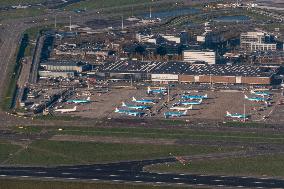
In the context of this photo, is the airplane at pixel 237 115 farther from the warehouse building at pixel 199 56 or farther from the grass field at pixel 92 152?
the warehouse building at pixel 199 56

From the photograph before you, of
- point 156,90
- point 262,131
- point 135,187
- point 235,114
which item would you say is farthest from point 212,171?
point 156,90

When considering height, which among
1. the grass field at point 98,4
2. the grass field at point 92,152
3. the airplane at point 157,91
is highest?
the grass field at point 92,152

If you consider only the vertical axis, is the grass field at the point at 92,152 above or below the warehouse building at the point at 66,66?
above

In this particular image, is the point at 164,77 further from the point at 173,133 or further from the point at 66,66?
the point at 173,133

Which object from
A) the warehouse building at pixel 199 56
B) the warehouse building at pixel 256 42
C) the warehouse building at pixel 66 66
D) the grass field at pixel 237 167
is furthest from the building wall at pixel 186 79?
the grass field at pixel 237 167

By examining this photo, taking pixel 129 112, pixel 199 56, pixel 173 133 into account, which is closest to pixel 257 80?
pixel 199 56

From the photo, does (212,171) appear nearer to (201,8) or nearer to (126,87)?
(126,87)

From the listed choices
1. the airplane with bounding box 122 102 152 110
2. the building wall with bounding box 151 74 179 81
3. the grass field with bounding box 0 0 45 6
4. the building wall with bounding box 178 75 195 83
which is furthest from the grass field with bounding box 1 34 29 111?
the grass field with bounding box 0 0 45 6

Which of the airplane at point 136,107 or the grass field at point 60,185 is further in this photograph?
the airplane at point 136,107
